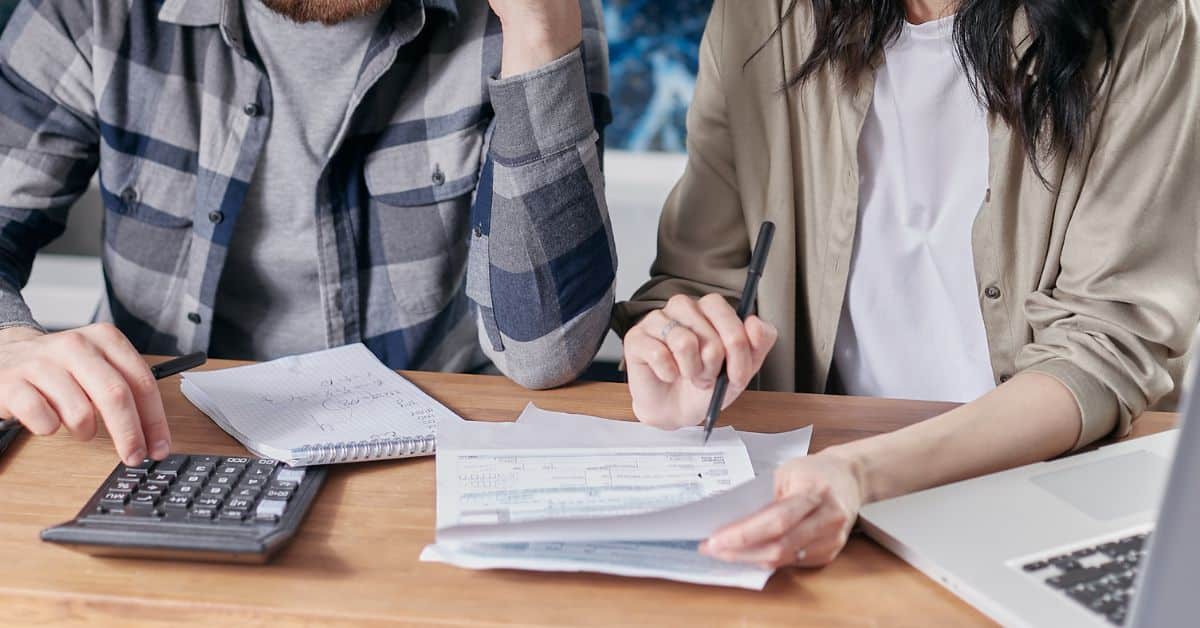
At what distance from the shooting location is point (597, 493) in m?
0.74

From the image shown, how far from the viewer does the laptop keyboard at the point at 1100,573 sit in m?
0.62

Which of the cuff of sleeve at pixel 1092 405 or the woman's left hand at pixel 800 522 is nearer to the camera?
the woman's left hand at pixel 800 522

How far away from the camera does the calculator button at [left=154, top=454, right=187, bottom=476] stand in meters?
0.75

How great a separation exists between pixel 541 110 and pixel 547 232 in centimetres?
12

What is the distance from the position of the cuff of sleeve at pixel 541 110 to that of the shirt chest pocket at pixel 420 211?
7.6 inches

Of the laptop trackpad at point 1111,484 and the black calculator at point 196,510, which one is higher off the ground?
the laptop trackpad at point 1111,484

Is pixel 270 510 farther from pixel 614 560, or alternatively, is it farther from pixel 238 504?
pixel 614 560

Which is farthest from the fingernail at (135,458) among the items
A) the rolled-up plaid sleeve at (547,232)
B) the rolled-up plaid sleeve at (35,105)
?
the rolled-up plaid sleeve at (35,105)

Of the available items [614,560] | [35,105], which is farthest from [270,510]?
[35,105]

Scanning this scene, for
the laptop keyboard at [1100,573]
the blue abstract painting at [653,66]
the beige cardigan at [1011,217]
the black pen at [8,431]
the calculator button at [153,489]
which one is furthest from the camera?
the blue abstract painting at [653,66]

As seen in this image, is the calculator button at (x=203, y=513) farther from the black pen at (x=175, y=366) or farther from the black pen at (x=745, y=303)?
the black pen at (x=745, y=303)

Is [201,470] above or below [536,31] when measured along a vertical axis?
below

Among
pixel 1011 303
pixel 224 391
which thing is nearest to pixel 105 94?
pixel 224 391

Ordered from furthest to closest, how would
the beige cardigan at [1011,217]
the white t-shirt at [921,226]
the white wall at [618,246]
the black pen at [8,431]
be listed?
the white wall at [618,246] → the white t-shirt at [921,226] → the beige cardigan at [1011,217] → the black pen at [8,431]
